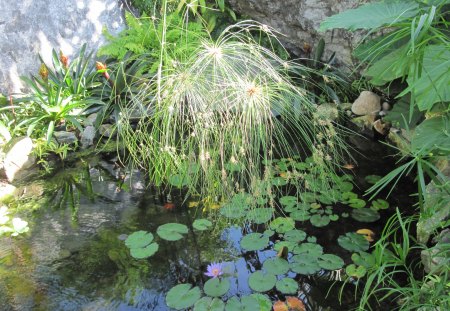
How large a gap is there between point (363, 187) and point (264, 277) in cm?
110

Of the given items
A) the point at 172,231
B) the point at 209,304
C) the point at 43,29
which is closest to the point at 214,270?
the point at 209,304

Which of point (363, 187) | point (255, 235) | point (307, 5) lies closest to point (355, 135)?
point (363, 187)

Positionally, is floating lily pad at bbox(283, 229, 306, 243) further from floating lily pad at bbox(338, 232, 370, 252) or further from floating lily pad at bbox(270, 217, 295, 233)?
floating lily pad at bbox(338, 232, 370, 252)

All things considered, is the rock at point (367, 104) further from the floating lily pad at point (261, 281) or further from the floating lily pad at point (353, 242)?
the floating lily pad at point (261, 281)

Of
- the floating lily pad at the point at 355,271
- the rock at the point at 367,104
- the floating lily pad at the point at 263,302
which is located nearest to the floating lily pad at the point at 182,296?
the floating lily pad at the point at 263,302

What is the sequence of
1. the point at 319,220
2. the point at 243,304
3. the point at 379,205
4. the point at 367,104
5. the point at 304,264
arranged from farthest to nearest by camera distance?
the point at 367,104 < the point at 379,205 < the point at 319,220 < the point at 304,264 < the point at 243,304

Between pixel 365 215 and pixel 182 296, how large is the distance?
116 centimetres

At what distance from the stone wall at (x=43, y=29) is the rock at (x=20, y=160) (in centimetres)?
99

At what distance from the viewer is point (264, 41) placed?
15.9ft

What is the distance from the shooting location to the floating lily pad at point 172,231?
2451 millimetres

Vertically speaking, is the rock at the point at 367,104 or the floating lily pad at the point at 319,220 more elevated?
the rock at the point at 367,104

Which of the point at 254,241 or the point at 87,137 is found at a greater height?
the point at 87,137

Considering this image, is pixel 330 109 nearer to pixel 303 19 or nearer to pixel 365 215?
pixel 303 19

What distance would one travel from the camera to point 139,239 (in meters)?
2.45
